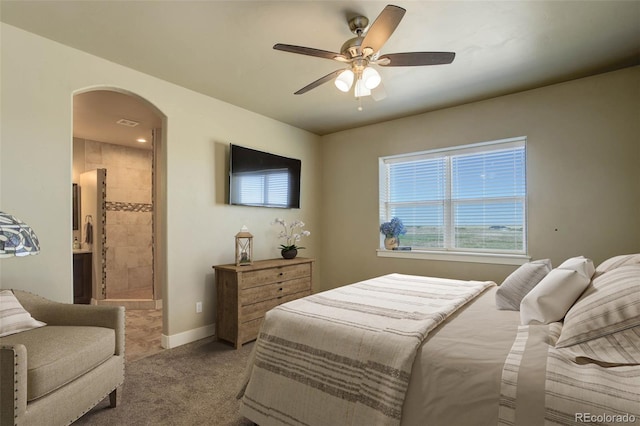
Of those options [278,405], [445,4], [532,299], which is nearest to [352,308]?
[278,405]

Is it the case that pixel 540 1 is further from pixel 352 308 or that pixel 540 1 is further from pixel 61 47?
pixel 61 47

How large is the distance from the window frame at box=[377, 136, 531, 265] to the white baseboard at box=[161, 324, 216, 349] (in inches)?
90.2

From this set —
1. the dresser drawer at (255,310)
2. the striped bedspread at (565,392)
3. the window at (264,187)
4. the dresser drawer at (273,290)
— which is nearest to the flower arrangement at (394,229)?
the dresser drawer at (273,290)

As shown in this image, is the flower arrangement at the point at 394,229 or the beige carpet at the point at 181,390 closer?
the beige carpet at the point at 181,390

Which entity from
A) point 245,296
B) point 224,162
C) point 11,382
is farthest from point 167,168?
point 11,382

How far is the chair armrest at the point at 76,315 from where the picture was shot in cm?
210

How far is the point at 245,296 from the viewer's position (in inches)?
125

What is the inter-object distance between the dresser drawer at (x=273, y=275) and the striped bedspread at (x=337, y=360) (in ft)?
4.21

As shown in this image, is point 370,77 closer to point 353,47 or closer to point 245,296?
point 353,47

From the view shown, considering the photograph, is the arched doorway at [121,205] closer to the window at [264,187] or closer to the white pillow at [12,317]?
the window at [264,187]

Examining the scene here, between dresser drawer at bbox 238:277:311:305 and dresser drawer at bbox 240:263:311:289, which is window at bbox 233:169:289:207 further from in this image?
dresser drawer at bbox 238:277:311:305

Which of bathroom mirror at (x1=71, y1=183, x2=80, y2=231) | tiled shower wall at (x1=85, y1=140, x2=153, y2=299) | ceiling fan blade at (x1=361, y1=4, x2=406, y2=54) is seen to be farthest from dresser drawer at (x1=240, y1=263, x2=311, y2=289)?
bathroom mirror at (x1=71, y1=183, x2=80, y2=231)

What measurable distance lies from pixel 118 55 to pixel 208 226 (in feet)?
5.73

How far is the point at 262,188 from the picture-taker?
13.2 feet
